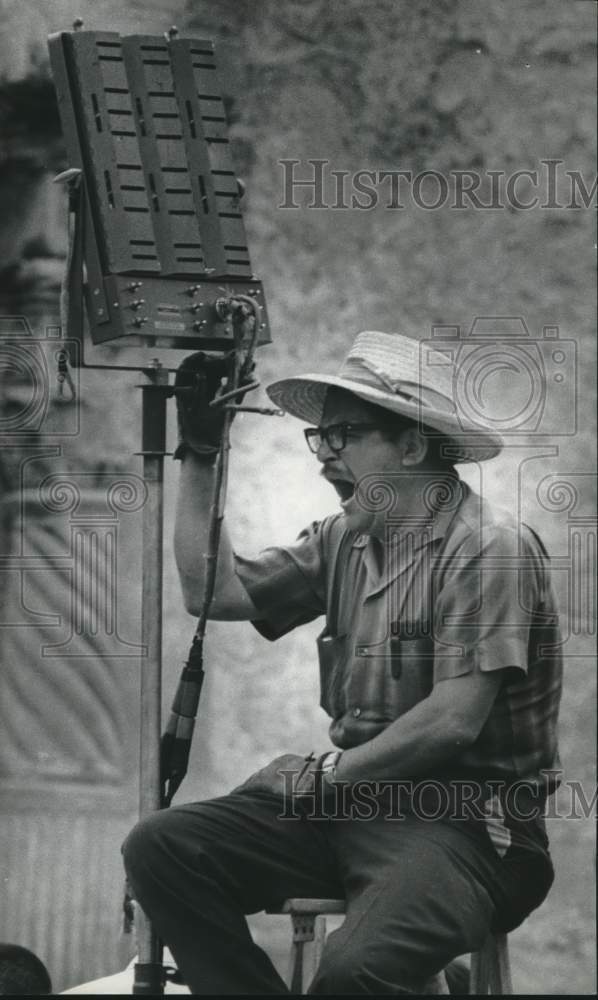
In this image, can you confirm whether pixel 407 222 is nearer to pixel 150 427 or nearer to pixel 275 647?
pixel 275 647

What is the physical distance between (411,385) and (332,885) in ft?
3.15

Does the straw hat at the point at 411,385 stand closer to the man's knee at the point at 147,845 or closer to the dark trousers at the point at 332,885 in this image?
the dark trousers at the point at 332,885

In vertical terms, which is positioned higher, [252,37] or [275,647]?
[252,37]

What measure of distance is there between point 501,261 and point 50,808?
6.30 feet

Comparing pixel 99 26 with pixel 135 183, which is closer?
pixel 135 183

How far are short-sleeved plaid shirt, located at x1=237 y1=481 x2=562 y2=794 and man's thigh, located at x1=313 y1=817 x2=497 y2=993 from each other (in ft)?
0.49

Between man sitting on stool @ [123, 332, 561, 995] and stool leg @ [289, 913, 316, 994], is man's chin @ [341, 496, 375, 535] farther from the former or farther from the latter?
stool leg @ [289, 913, 316, 994]

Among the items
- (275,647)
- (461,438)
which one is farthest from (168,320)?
(275,647)

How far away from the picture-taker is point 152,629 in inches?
141

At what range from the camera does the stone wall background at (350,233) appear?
17.0 feet

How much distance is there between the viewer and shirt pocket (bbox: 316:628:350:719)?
3703 millimetres

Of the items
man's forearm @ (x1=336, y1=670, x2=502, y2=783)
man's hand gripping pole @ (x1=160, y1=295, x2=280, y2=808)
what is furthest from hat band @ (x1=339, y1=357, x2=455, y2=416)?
man's forearm @ (x1=336, y1=670, x2=502, y2=783)

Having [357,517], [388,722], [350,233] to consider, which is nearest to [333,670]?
[388,722]

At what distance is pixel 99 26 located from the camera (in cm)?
514
